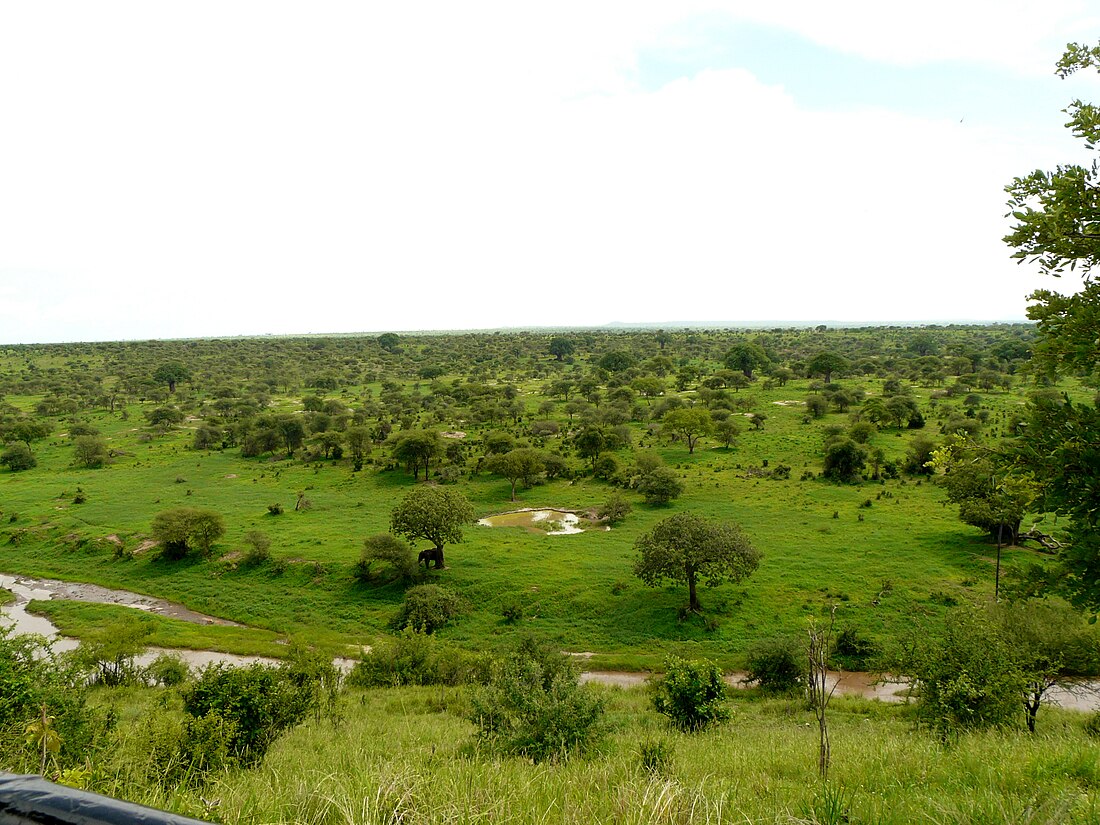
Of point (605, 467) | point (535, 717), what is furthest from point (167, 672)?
point (605, 467)

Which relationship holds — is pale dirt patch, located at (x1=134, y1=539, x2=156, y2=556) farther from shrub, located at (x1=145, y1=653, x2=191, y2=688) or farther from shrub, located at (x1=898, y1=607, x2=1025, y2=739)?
shrub, located at (x1=898, y1=607, x2=1025, y2=739)

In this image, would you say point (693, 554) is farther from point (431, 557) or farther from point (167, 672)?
point (167, 672)

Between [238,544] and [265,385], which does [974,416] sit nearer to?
[238,544]

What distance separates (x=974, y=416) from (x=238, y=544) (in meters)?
87.5

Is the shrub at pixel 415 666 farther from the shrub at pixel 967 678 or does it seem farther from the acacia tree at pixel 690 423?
the acacia tree at pixel 690 423

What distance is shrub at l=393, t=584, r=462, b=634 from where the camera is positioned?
32531mm

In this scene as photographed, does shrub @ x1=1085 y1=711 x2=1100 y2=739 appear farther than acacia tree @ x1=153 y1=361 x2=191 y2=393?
No

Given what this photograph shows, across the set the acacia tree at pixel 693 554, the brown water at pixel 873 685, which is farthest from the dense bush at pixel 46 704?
the acacia tree at pixel 693 554

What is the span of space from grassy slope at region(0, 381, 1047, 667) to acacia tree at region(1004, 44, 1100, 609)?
24.9 metres

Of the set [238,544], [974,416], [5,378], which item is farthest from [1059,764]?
[5,378]

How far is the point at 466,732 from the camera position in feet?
59.0

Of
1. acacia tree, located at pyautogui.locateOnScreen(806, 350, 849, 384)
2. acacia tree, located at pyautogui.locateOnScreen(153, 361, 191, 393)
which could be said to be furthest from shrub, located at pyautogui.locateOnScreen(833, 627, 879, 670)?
acacia tree, located at pyautogui.locateOnScreen(153, 361, 191, 393)

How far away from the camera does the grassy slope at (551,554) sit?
31.8 meters

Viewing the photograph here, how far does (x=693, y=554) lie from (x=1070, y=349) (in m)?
26.6
